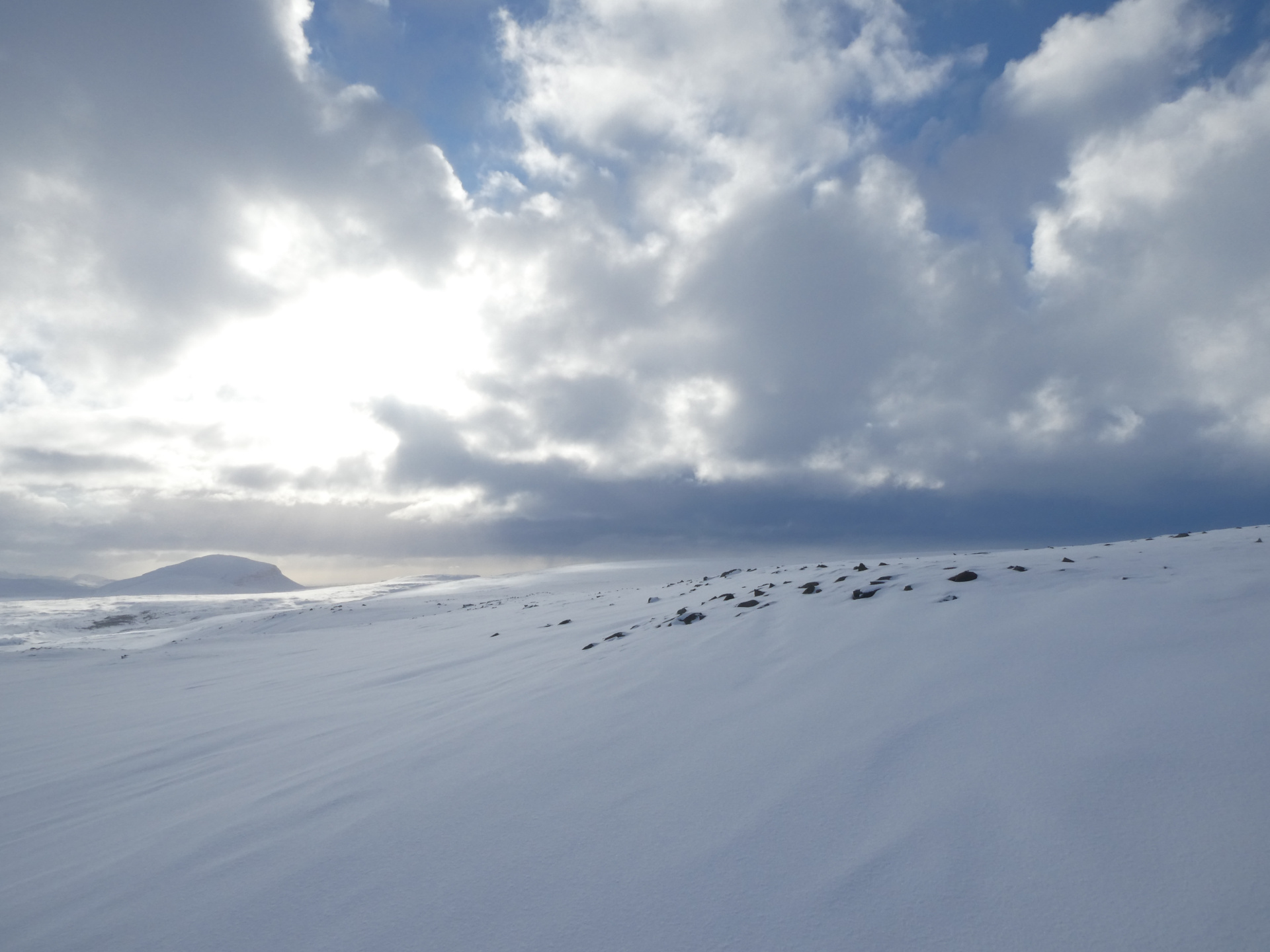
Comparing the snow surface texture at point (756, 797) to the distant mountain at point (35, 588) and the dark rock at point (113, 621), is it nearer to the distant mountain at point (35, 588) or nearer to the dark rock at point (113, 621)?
the dark rock at point (113, 621)

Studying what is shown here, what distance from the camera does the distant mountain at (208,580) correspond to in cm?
7356

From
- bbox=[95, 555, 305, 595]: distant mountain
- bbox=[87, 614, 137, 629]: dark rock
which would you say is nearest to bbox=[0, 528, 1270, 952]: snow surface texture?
bbox=[87, 614, 137, 629]: dark rock

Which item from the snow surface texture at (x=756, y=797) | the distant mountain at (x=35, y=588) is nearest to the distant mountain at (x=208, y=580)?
the distant mountain at (x=35, y=588)

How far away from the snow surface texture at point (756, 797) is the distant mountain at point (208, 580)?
7167 cm

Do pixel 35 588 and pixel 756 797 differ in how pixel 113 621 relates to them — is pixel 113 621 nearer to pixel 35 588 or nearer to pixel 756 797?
pixel 756 797

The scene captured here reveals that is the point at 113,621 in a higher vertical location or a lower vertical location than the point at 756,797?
lower

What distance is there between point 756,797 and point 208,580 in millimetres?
102627

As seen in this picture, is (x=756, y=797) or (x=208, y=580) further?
(x=208, y=580)

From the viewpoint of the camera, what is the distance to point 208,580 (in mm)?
83125

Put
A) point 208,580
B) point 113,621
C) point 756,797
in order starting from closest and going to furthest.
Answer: point 756,797 < point 113,621 < point 208,580

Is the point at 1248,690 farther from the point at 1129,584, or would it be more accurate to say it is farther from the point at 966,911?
the point at 1129,584

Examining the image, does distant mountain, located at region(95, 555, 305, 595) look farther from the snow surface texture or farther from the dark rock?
the snow surface texture

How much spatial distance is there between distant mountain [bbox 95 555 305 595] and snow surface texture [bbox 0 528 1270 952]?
235 ft

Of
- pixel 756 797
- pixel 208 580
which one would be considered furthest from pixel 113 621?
pixel 208 580
